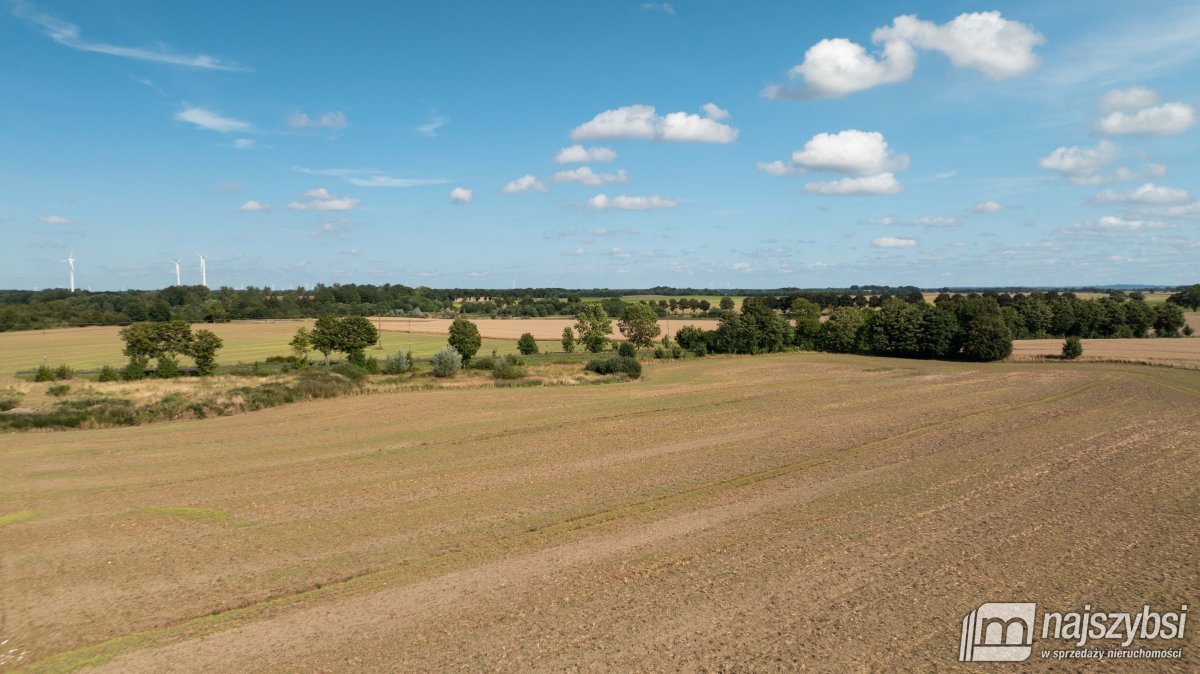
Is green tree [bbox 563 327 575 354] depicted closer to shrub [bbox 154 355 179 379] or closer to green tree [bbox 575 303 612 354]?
green tree [bbox 575 303 612 354]

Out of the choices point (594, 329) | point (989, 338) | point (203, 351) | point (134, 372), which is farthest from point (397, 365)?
point (989, 338)

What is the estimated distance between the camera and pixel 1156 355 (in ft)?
217

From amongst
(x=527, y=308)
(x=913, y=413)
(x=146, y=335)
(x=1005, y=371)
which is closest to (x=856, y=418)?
(x=913, y=413)

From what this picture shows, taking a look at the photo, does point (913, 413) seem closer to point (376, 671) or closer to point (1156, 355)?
point (376, 671)

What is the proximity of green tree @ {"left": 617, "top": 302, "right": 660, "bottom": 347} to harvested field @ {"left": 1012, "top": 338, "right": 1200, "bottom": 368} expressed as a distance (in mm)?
42339

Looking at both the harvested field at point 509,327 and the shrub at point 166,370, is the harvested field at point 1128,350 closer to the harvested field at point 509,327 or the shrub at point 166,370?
the harvested field at point 509,327

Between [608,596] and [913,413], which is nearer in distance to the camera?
[608,596]

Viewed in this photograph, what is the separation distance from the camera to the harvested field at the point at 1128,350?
63066 millimetres

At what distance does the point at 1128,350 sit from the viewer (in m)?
71.8

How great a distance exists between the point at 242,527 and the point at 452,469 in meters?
8.10

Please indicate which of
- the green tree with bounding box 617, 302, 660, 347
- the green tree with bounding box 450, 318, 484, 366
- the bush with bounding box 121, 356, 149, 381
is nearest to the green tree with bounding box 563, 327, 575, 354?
the green tree with bounding box 617, 302, 660, 347

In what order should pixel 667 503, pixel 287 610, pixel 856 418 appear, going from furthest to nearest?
pixel 856 418 → pixel 667 503 → pixel 287 610

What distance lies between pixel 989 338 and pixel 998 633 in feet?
218

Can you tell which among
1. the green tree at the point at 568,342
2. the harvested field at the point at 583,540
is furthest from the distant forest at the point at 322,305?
the harvested field at the point at 583,540
